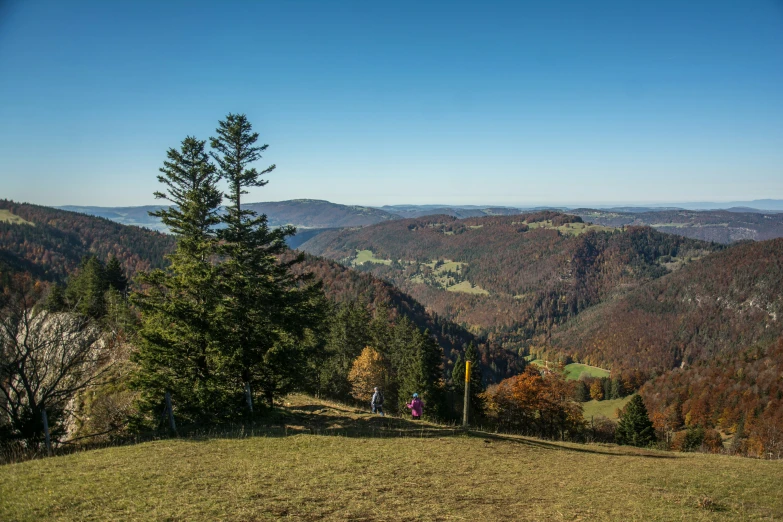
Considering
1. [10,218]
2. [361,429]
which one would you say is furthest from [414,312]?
[10,218]

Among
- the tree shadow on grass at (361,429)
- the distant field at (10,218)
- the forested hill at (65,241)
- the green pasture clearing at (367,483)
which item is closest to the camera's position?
the green pasture clearing at (367,483)

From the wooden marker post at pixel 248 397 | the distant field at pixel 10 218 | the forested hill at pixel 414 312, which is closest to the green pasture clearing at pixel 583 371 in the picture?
the forested hill at pixel 414 312

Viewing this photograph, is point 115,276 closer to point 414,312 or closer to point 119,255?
point 414,312

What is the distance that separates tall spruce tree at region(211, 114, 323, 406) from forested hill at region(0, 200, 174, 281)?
11886cm

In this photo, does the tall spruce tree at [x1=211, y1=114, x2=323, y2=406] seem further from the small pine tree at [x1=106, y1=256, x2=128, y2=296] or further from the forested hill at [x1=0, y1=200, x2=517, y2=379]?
the forested hill at [x1=0, y1=200, x2=517, y2=379]

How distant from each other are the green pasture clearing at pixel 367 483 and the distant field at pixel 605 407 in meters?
107

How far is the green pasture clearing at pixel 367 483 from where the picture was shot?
7625 millimetres

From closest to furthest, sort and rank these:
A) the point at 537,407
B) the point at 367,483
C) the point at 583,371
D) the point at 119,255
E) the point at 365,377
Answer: the point at 367,483, the point at 537,407, the point at 365,377, the point at 119,255, the point at 583,371

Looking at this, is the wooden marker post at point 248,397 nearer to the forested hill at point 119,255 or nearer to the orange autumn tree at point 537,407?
the orange autumn tree at point 537,407

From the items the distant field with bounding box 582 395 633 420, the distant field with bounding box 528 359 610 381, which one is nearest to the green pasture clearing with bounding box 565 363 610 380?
the distant field with bounding box 528 359 610 381

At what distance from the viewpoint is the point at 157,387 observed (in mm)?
17281

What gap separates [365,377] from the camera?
43.2 m

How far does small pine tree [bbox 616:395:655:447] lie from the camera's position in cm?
4231

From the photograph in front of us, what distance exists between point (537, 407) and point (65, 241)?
18572cm
